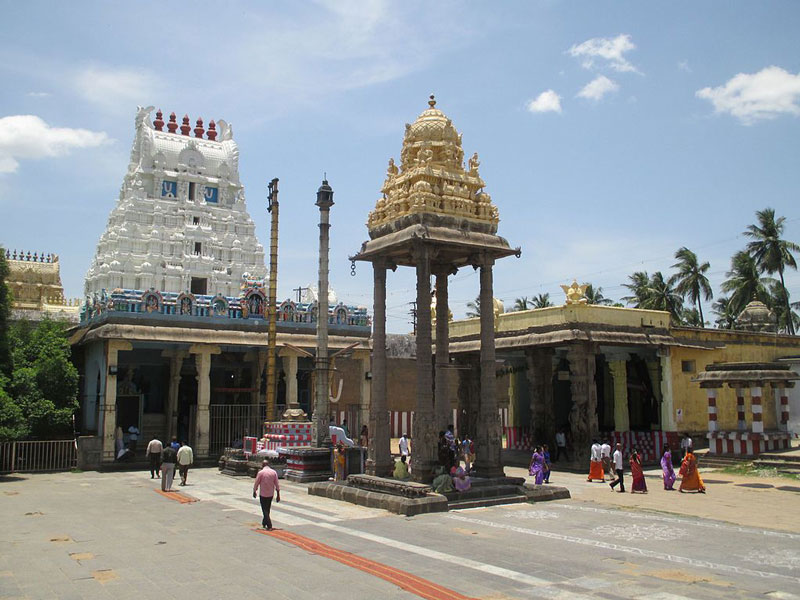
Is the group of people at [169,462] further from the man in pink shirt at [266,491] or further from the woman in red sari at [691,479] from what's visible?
the woman in red sari at [691,479]

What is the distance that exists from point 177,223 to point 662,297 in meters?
34.4

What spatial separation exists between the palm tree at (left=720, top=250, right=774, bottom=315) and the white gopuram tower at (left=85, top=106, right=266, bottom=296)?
1235 inches

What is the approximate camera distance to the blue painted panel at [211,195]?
1609 inches

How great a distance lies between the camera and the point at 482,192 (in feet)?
61.9

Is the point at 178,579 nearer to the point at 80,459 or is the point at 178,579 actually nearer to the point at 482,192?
the point at 482,192

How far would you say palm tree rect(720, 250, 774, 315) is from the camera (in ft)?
154

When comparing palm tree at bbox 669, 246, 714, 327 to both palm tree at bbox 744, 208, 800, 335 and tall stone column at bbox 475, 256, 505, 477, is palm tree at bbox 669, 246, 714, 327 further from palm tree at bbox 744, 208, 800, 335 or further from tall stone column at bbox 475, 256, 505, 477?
tall stone column at bbox 475, 256, 505, 477

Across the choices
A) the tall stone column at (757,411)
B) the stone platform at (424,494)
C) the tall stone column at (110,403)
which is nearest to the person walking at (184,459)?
the stone platform at (424,494)

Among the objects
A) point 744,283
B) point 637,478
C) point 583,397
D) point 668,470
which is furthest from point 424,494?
point 744,283

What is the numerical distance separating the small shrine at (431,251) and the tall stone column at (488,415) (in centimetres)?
2

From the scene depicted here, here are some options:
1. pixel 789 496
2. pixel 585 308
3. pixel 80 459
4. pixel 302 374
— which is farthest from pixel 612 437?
pixel 80 459

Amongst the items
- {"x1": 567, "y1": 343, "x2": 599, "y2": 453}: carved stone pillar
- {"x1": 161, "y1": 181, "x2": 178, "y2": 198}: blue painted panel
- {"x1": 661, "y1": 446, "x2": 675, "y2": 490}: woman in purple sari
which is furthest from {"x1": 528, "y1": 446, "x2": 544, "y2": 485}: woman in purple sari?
{"x1": 161, "y1": 181, "x2": 178, "y2": 198}: blue painted panel

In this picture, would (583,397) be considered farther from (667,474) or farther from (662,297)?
(662,297)

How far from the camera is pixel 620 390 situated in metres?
29.0
